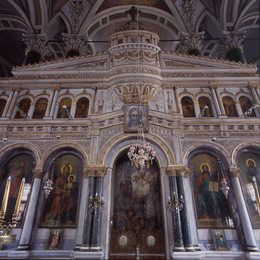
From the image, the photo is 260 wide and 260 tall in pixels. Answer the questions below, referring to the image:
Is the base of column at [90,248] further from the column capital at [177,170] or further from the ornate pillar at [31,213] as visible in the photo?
the column capital at [177,170]

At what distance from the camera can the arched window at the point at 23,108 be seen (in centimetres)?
1120

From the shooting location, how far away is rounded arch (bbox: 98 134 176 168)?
983 cm

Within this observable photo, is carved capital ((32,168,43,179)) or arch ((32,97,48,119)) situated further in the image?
arch ((32,97,48,119))

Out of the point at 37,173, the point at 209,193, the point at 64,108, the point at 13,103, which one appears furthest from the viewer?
the point at 13,103

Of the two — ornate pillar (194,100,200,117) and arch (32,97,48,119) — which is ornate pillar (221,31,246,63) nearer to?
ornate pillar (194,100,200,117)

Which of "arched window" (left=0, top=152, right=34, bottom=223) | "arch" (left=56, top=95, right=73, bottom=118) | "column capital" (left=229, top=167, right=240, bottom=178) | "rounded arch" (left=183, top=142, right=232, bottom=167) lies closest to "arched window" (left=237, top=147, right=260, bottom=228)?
"column capital" (left=229, top=167, right=240, bottom=178)

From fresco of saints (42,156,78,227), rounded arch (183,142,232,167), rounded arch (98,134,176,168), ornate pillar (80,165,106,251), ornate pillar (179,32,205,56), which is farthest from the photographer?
ornate pillar (179,32,205,56)

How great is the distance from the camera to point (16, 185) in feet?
32.0

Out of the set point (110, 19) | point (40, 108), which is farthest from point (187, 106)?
point (110, 19)

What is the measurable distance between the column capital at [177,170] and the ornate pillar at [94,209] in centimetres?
263

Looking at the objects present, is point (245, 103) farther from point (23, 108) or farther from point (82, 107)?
point (23, 108)

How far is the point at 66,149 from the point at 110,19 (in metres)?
12.4

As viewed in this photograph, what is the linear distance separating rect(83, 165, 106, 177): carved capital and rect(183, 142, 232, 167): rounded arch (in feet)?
11.1

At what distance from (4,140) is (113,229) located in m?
6.04
